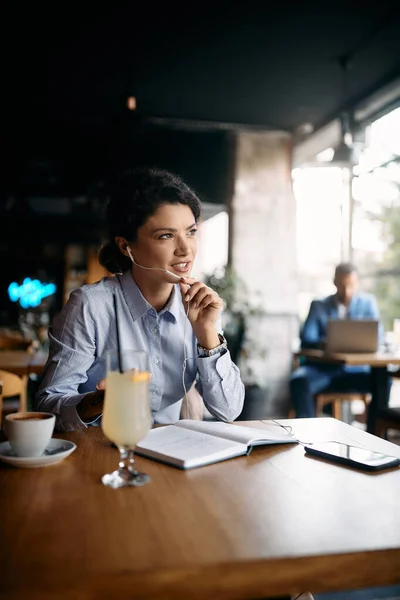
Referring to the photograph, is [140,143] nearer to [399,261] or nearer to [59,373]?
[399,261]

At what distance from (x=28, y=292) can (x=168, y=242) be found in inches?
267

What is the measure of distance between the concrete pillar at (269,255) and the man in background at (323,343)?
1222 mm

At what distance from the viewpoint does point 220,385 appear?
1.69 m

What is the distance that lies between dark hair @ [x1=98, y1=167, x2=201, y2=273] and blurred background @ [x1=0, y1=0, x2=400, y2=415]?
2617 millimetres

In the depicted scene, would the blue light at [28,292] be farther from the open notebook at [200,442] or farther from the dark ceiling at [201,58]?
the open notebook at [200,442]

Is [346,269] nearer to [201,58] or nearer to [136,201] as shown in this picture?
[201,58]

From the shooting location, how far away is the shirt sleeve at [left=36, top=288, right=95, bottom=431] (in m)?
1.42

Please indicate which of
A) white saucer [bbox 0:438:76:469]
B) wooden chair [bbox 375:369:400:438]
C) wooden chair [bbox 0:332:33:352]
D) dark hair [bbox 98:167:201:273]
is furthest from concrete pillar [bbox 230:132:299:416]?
white saucer [bbox 0:438:76:469]

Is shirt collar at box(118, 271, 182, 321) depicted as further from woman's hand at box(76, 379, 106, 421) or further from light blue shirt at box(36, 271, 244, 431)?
woman's hand at box(76, 379, 106, 421)

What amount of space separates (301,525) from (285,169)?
18.8 ft

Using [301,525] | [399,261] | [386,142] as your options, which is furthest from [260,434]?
[386,142]

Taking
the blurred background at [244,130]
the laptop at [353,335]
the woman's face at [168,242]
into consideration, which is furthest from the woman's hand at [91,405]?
the blurred background at [244,130]

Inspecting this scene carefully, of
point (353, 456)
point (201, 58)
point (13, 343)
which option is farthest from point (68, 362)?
point (201, 58)

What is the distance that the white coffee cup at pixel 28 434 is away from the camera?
108cm
